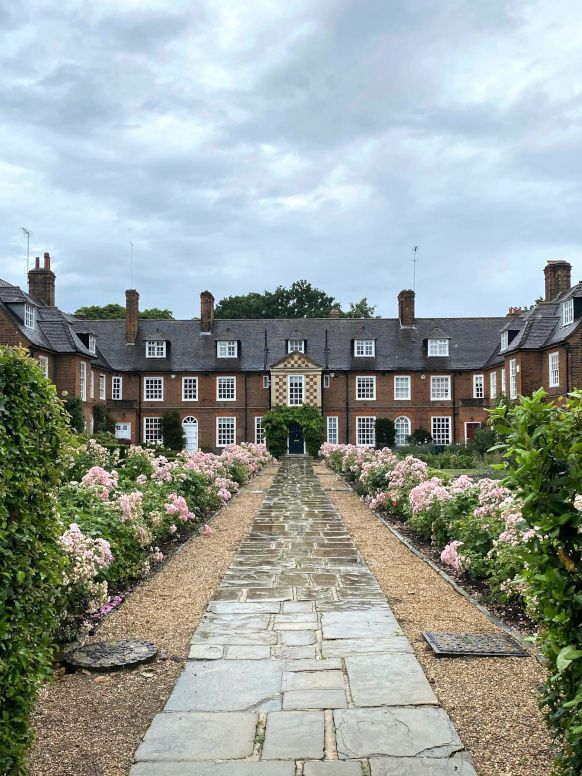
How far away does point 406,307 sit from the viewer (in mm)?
42156

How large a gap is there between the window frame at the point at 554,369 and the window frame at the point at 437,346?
33.6ft

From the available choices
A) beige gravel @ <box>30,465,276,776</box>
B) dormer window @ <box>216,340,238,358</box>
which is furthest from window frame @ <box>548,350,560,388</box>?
beige gravel @ <box>30,465,276,776</box>

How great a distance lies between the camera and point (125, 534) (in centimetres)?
775

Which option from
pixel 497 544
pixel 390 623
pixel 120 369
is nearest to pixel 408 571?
pixel 497 544

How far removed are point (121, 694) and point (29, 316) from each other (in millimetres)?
29080

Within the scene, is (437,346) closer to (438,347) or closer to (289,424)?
(438,347)

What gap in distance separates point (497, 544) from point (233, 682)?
11.3ft

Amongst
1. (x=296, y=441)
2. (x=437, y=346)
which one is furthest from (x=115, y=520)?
(x=437, y=346)

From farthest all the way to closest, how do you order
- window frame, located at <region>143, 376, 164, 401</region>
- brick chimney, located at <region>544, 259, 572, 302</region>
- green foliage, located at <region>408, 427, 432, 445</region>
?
window frame, located at <region>143, 376, 164, 401</region> → green foliage, located at <region>408, 427, 432, 445</region> → brick chimney, located at <region>544, 259, 572, 302</region>

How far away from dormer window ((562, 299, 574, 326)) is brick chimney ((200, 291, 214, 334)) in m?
20.5

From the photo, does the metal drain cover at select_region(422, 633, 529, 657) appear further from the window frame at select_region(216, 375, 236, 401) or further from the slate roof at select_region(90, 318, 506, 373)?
the window frame at select_region(216, 375, 236, 401)

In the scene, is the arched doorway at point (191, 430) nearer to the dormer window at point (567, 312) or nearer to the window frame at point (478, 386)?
the window frame at point (478, 386)

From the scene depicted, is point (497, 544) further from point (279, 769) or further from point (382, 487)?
point (382, 487)

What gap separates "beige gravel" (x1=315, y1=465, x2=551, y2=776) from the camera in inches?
144
